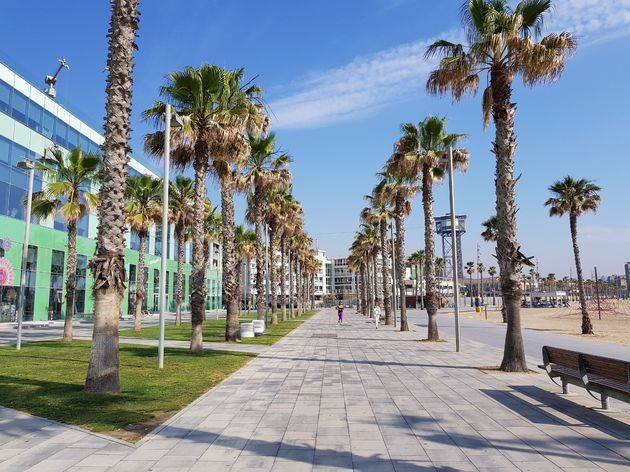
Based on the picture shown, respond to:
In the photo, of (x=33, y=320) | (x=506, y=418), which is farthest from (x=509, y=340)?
(x=33, y=320)

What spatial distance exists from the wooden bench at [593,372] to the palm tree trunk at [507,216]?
2.88 meters

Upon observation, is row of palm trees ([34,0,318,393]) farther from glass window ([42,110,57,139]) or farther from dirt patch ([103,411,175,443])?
glass window ([42,110,57,139])

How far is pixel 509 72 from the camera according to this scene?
14.0m

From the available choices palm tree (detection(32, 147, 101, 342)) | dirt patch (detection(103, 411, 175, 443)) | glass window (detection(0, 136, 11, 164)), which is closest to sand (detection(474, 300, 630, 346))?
dirt patch (detection(103, 411, 175, 443))

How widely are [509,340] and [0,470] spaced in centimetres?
1166

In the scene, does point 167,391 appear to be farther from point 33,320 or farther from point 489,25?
point 33,320

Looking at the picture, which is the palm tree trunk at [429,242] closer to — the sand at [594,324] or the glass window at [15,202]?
the sand at [594,324]

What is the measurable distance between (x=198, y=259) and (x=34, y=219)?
90.4 ft

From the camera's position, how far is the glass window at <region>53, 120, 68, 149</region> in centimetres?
4309

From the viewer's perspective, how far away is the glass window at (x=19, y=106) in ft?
120

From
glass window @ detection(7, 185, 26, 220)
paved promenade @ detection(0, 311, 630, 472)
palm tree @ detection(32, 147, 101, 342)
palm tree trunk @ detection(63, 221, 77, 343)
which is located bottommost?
paved promenade @ detection(0, 311, 630, 472)

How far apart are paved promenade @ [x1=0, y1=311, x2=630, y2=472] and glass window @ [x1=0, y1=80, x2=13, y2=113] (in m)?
33.7

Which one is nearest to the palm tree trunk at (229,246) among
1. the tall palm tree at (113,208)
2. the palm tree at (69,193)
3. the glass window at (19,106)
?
the palm tree at (69,193)

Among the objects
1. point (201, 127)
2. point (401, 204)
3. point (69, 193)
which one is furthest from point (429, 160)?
point (69, 193)
